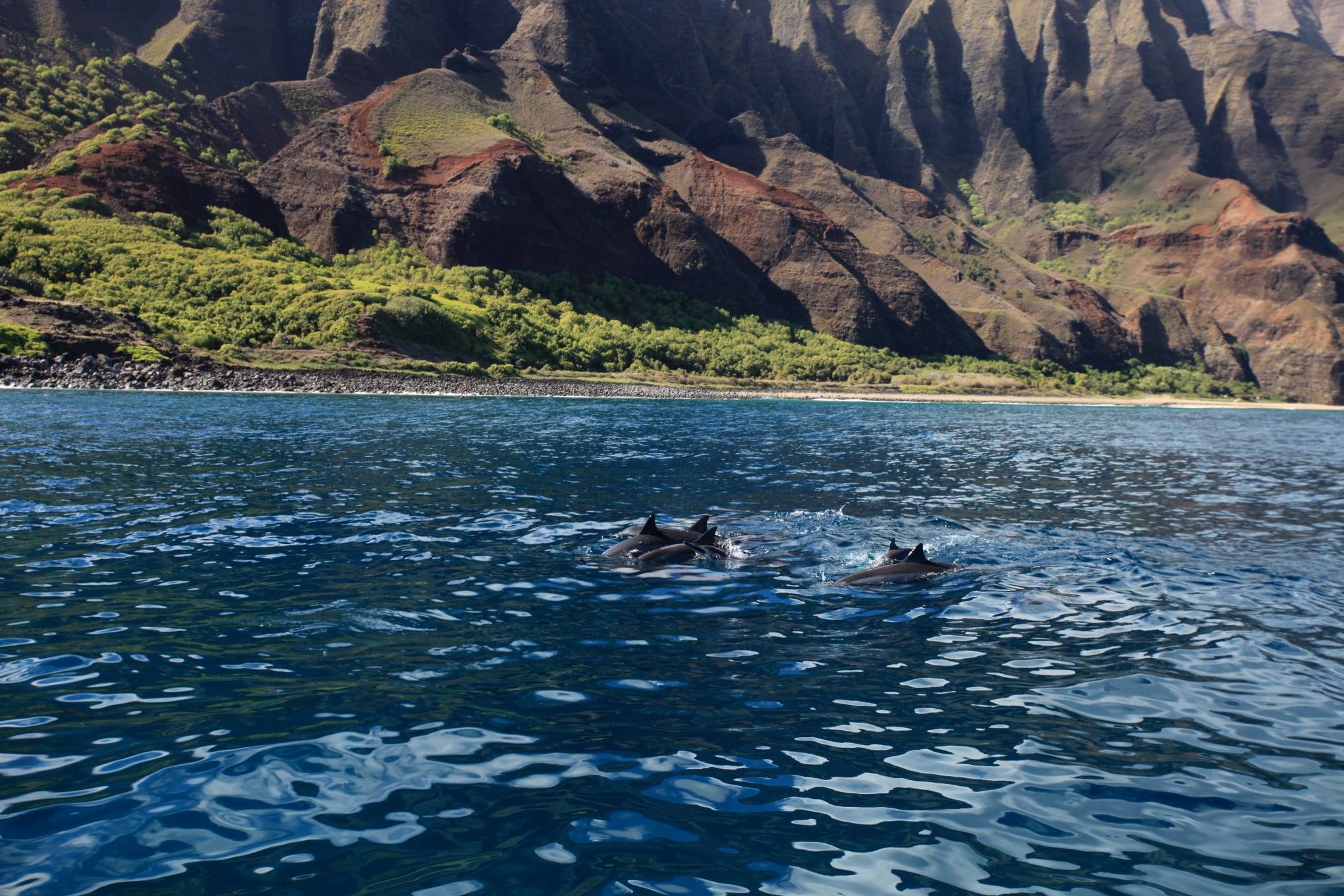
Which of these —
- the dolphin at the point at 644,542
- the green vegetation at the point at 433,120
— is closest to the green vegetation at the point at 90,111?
the green vegetation at the point at 433,120

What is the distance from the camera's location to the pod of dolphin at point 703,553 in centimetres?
1423

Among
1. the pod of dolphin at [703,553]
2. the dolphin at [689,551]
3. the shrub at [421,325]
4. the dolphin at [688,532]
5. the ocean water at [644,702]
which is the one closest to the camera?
the ocean water at [644,702]

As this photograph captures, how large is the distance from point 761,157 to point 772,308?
55758 millimetres

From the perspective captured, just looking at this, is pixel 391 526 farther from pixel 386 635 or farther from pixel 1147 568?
pixel 1147 568

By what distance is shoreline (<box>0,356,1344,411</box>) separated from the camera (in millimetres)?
61875

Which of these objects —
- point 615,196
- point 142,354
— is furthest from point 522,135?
point 142,354

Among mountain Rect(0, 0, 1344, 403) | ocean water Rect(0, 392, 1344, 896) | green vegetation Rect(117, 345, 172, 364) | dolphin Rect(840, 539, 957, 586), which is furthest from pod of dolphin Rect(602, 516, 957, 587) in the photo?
mountain Rect(0, 0, 1344, 403)

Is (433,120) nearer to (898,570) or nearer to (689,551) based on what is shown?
(689,551)

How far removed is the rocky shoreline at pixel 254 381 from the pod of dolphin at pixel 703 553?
57683 millimetres

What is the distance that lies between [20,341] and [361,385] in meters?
22.5

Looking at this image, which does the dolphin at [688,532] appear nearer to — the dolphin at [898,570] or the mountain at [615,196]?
the dolphin at [898,570]

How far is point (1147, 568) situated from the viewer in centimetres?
1580

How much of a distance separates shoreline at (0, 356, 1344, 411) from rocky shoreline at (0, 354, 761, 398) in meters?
0.07

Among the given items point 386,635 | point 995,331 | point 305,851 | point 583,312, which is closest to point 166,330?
point 583,312
